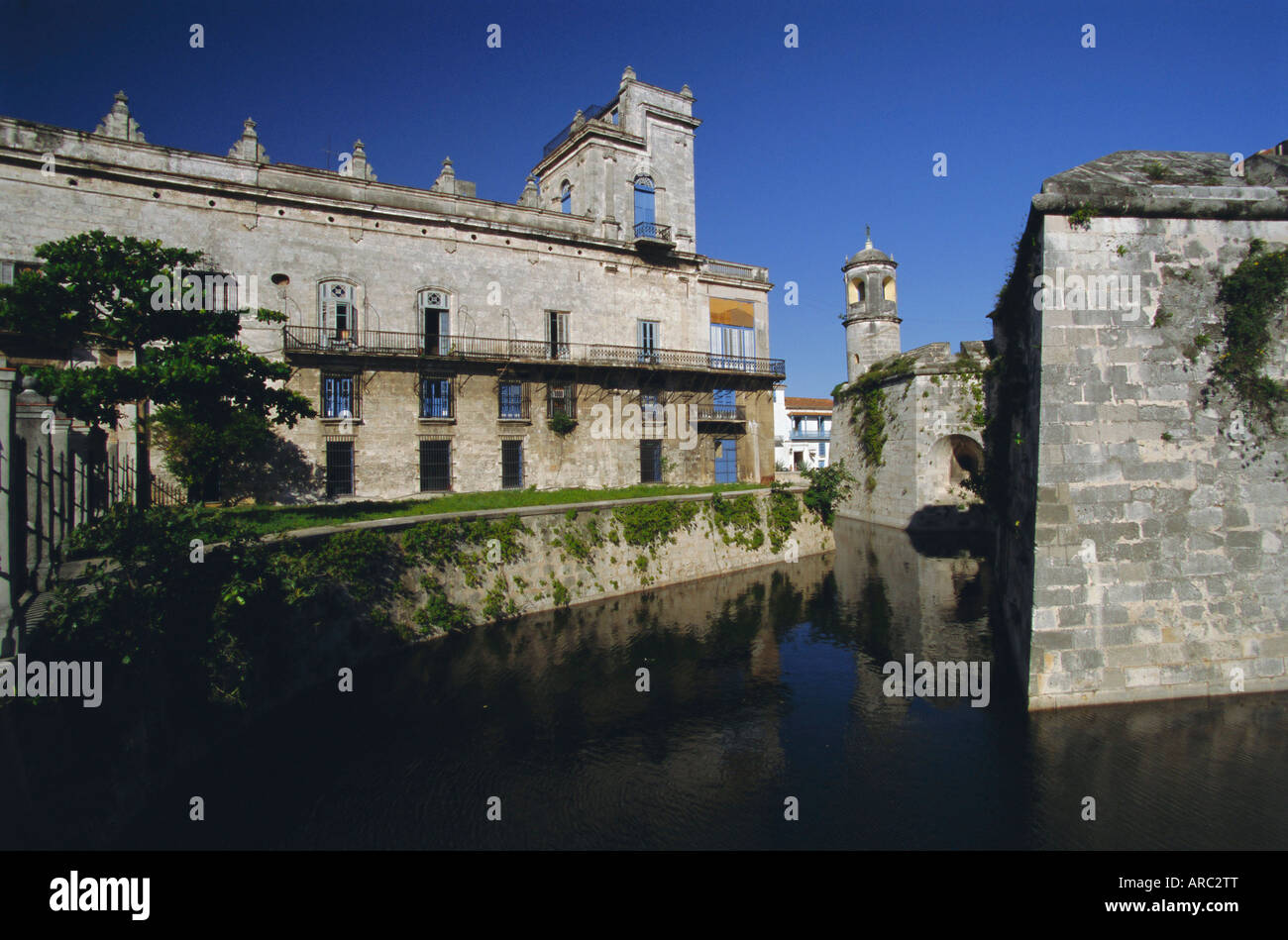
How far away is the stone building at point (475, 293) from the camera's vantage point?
1852 cm

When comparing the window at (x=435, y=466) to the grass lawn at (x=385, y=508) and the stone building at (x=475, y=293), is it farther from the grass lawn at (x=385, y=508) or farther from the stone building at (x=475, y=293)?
the grass lawn at (x=385, y=508)

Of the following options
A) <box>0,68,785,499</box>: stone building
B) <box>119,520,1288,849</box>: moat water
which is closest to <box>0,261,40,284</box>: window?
<box>0,68,785,499</box>: stone building

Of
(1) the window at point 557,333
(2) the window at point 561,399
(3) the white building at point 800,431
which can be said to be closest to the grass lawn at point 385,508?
(2) the window at point 561,399

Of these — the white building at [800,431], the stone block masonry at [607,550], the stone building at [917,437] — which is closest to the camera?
the stone block masonry at [607,550]

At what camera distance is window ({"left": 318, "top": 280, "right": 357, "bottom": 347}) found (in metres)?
20.5

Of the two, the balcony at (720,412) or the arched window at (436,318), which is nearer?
the arched window at (436,318)

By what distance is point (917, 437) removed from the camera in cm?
2712

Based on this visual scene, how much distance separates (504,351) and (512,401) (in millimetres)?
1917

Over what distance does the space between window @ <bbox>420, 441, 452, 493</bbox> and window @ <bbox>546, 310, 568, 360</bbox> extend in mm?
5634

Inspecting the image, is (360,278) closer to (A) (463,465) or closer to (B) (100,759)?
(A) (463,465)

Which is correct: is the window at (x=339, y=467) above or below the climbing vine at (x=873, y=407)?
below

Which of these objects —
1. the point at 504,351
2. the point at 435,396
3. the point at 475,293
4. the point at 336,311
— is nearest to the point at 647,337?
the point at 504,351

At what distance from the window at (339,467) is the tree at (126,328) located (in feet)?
24.8
